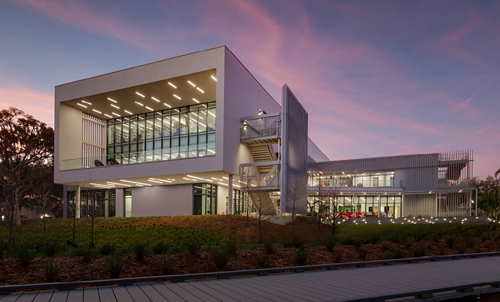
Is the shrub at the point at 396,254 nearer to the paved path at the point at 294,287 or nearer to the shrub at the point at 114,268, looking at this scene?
the paved path at the point at 294,287

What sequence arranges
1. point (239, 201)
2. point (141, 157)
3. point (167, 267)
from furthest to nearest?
point (239, 201) → point (141, 157) → point (167, 267)

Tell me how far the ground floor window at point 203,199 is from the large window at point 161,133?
15.4ft

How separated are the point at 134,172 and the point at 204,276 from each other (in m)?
26.6

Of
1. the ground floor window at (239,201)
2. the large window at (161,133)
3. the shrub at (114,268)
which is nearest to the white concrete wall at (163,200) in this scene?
the large window at (161,133)

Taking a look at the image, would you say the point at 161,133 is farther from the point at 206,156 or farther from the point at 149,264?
the point at 149,264

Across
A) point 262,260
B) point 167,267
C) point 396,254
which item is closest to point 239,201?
point 396,254

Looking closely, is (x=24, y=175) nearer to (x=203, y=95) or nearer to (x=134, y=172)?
(x=134, y=172)

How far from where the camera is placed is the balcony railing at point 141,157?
30.9 m

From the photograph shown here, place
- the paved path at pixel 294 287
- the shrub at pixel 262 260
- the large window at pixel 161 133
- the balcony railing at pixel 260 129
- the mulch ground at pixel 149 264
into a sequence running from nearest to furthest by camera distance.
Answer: the paved path at pixel 294 287, the mulch ground at pixel 149 264, the shrub at pixel 262 260, the balcony railing at pixel 260 129, the large window at pixel 161 133

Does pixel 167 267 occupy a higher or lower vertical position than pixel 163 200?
higher

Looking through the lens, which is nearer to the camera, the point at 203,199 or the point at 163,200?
the point at 203,199

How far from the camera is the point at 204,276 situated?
8.91 metres

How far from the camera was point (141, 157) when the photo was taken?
33.7 m

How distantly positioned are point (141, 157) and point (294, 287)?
2820cm
